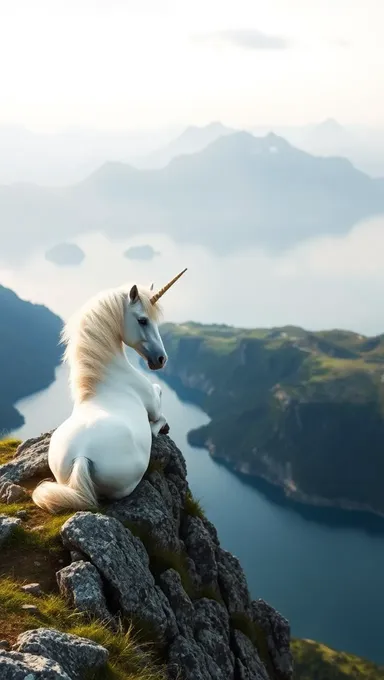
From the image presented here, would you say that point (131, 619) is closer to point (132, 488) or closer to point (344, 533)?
point (132, 488)

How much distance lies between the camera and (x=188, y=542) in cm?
1495

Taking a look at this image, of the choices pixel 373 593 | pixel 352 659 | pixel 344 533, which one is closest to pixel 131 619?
pixel 352 659

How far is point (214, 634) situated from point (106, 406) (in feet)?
17.1

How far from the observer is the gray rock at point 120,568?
10.1 m

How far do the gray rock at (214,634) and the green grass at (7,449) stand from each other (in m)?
7.58

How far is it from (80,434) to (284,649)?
9816 millimetres

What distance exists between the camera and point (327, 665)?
360ft

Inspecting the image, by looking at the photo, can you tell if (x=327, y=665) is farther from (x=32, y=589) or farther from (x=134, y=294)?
(x=32, y=589)

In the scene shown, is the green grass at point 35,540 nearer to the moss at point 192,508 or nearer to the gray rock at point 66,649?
the gray rock at point 66,649

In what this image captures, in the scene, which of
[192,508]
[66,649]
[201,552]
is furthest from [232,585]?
[66,649]

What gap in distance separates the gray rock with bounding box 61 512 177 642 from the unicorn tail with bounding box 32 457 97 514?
33.9 inches

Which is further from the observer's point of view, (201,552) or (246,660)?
(201,552)

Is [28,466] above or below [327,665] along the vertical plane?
above

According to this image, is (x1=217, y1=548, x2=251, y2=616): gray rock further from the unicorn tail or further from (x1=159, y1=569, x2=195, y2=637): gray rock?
the unicorn tail
